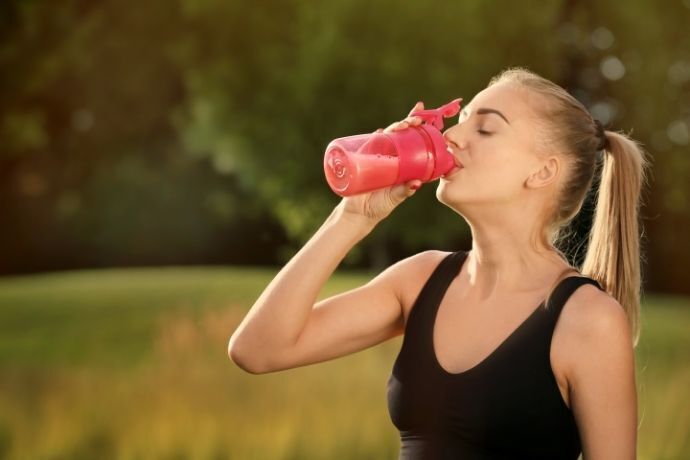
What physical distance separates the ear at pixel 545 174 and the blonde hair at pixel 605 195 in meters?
0.03

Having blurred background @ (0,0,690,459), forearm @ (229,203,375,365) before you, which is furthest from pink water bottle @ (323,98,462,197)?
blurred background @ (0,0,690,459)

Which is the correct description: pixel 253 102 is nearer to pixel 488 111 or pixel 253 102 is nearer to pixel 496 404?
pixel 488 111

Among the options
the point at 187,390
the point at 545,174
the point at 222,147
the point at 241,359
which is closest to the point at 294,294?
the point at 241,359

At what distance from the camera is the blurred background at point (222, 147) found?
18.2 ft

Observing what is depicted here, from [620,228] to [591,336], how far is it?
32 cm

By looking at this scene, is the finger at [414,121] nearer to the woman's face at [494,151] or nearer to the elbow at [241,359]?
the woman's face at [494,151]

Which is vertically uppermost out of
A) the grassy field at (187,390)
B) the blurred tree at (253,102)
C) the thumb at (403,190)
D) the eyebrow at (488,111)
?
the eyebrow at (488,111)

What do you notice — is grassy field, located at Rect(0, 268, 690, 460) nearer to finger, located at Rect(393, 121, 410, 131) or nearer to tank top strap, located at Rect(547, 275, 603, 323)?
tank top strap, located at Rect(547, 275, 603, 323)

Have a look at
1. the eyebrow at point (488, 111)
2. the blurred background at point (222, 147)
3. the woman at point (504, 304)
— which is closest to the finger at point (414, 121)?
the woman at point (504, 304)

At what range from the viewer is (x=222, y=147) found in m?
7.05

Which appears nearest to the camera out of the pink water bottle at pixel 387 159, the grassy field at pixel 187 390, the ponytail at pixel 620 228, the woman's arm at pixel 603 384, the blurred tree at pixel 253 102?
the woman's arm at pixel 603 384

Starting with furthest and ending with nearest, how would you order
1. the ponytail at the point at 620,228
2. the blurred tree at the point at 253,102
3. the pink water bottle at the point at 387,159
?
1. the blurred tree at the point at 253,102
2. the ponytail at the point at 620,228
3. the pink water bottle at the point at 387,159

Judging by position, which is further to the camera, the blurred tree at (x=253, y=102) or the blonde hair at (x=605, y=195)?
the blurred tree at (x=253, y=102)

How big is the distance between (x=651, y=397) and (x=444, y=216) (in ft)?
7.95
